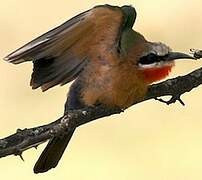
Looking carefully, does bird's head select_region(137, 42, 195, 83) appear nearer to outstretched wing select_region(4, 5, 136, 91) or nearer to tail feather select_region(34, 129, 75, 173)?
outstretched wing select_region(4, 5, 136, 91)

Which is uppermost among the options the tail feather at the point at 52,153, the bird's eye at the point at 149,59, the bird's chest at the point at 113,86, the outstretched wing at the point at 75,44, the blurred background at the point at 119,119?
the outstretched wing at the point at 75,44

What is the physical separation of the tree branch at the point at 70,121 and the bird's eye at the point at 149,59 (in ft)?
0.18

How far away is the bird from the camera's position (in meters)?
1.94

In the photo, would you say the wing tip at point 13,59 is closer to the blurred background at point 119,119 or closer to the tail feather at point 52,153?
the tail feather at point 52,153

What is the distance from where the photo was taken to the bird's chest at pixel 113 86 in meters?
2.02

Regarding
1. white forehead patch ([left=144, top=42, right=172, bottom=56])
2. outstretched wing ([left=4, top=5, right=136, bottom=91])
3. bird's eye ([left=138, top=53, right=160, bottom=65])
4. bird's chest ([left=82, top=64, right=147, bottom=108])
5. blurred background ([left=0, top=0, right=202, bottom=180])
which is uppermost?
outstretched wing ([left=4, top=5, right=136, bottom=91])

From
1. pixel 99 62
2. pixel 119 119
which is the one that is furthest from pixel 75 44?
pixel 119 119

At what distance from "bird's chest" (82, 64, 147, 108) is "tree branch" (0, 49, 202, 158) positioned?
3 centimetres

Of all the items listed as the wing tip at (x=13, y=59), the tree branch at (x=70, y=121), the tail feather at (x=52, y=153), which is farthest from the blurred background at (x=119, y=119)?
the wing tip at (x=13, y=59)

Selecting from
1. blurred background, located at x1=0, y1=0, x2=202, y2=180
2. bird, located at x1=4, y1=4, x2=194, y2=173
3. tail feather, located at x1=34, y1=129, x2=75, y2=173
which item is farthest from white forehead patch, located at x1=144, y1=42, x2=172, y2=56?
blurred background, located at x1=0, y1=0, x2=202, y2=180

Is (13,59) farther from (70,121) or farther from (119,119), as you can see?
(119,119)

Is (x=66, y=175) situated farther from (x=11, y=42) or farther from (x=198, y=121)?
(x=11, y=42)

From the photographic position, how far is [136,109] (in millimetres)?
3777

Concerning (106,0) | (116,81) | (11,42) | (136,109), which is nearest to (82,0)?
(106,0)
